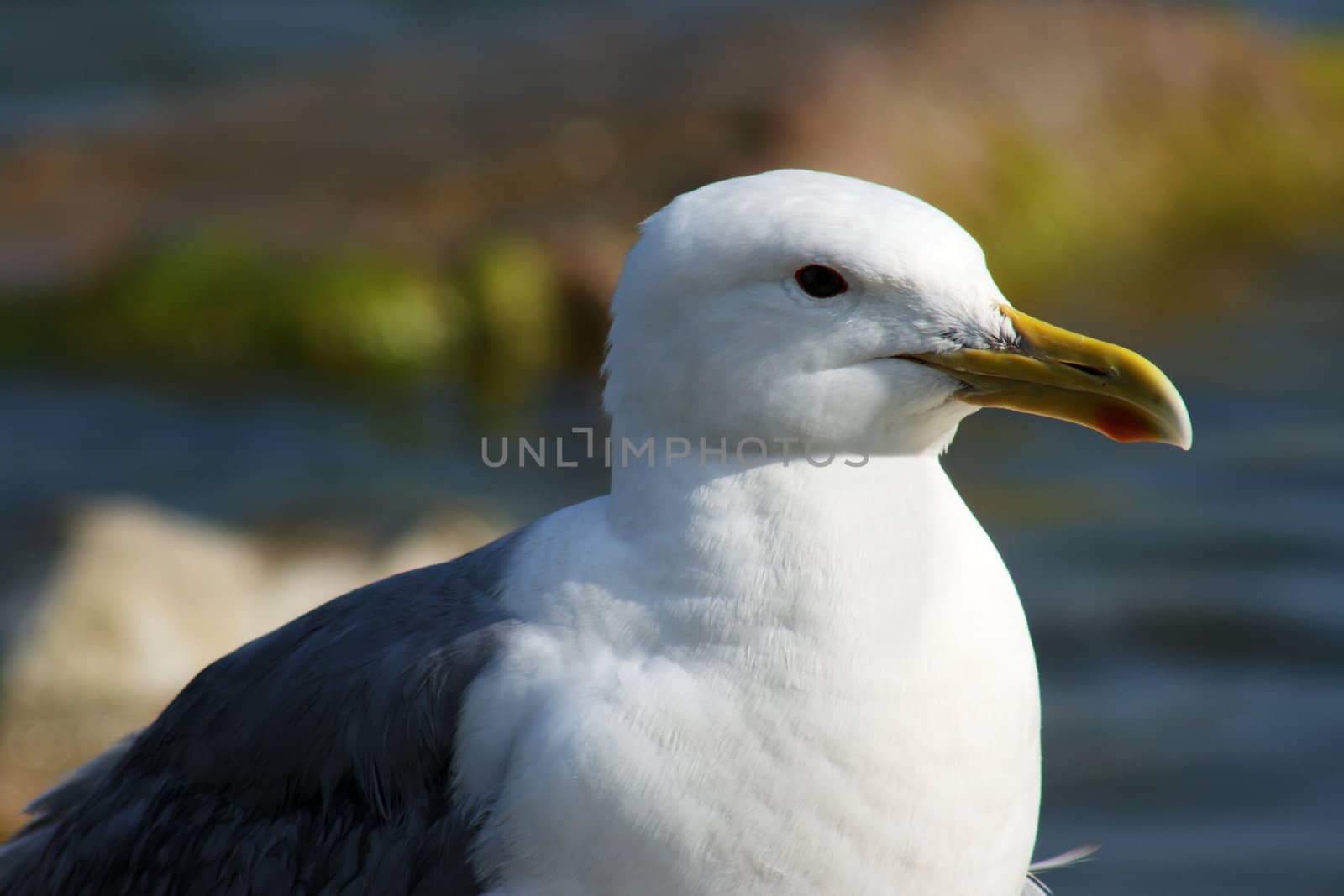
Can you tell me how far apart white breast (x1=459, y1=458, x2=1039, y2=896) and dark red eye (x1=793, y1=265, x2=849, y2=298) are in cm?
28

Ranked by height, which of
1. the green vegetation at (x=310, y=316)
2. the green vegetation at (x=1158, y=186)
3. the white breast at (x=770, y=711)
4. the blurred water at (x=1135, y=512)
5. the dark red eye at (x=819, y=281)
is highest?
the green vegetation at (x=1158, y=186)

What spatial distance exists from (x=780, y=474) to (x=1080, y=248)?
7.92 m

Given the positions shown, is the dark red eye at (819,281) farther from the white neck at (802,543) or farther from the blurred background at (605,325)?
the blurred background at (605,325)

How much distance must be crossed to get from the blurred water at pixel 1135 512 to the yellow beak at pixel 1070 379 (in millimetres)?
3334

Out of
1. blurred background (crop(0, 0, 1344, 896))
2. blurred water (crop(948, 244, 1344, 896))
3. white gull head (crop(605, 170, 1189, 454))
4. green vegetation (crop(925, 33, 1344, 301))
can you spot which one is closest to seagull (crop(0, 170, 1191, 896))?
white gull head (crop(605, 170, 1189, 454))

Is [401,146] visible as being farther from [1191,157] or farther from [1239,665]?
[1239,665]

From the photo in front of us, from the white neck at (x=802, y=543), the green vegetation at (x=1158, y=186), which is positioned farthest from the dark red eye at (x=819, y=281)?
the green vegetation at (x=1158, y=186)

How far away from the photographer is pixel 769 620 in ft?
8.79

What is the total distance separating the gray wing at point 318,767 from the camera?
286 centimetres

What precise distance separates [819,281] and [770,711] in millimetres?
655

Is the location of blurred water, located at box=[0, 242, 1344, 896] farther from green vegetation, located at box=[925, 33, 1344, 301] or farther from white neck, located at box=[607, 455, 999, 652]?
white neck, located at box=[607, 455, 999, 652]

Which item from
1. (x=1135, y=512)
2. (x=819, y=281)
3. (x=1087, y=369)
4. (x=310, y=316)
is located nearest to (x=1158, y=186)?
(x=1135, y=512)

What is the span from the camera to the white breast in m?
2.63

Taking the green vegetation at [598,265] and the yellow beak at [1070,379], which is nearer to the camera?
the yellow beak at [1070,379]
